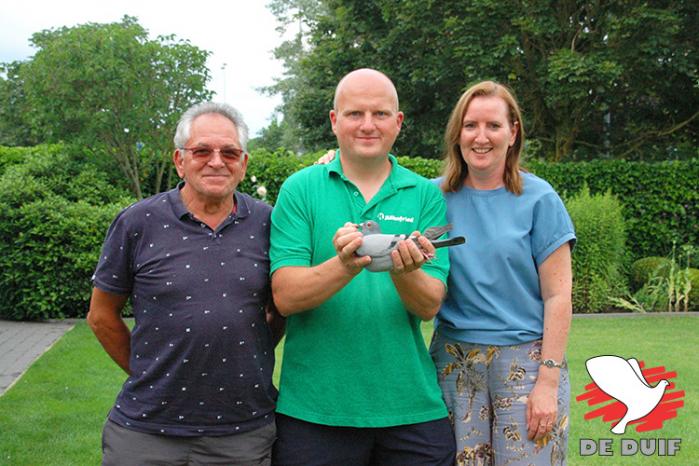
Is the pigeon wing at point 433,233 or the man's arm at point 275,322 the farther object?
the man's arm at point 275,322

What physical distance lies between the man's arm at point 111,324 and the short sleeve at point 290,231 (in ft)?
2.14

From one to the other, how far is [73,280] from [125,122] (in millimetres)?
3847

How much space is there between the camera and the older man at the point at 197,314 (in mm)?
2520

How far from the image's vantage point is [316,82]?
23.1 m

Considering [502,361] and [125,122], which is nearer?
[502,361]

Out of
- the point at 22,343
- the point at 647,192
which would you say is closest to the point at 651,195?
the point at 647,192

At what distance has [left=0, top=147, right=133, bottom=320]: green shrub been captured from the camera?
9383 millimetres

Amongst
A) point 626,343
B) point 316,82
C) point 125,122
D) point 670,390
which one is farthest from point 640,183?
point 316,82

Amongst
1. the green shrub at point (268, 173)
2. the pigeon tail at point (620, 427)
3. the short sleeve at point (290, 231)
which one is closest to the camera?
the short sleeve at point (290, 231)

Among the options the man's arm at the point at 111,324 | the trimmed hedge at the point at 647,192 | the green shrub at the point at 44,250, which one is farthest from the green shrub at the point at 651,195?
the man's arm at the point at 111,324

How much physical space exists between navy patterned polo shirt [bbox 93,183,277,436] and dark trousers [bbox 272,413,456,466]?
129mm

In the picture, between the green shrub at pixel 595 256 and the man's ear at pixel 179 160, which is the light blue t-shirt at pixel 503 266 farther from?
the green shrub at pixel 595 256

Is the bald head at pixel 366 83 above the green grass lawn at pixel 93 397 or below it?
above

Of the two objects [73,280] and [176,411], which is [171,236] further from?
[73,280]
